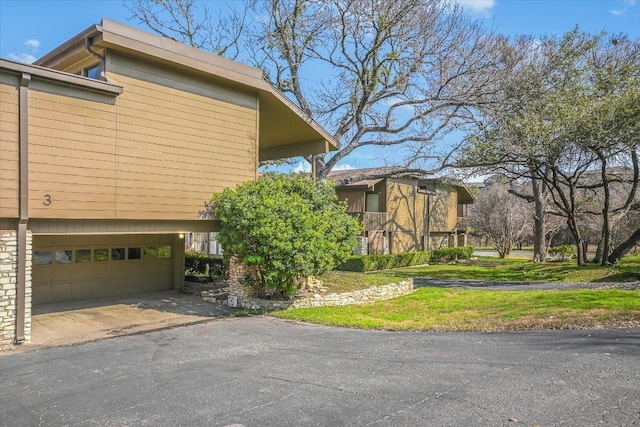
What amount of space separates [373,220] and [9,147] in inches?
925

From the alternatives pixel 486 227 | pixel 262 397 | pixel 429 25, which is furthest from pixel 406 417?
pixel 486 227

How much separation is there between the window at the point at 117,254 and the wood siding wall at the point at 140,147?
13.3 feet

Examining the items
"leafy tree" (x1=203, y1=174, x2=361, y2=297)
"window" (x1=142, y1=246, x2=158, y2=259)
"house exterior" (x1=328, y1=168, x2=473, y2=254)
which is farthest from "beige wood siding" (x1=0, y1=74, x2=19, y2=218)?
"house exterior" (x1=328, y1=168, x2=473, y2=254)

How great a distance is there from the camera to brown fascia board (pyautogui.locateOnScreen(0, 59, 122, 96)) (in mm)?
8625

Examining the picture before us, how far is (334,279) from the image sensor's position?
616 inches

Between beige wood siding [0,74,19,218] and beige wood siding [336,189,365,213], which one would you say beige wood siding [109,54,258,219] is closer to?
beige wood siding [0,74,19,218]

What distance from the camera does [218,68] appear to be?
40.8ft

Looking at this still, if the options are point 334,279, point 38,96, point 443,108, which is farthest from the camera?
point 443,108

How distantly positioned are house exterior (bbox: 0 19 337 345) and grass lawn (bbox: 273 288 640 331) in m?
4.60

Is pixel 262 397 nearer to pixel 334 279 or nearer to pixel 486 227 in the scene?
pixel 334 279

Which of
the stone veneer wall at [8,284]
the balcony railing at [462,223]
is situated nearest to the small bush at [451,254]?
the balcony railing at [462,223]

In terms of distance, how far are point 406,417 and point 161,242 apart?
12873mm

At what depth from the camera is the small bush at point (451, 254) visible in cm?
3275

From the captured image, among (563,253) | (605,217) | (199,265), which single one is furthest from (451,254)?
(199,265)
